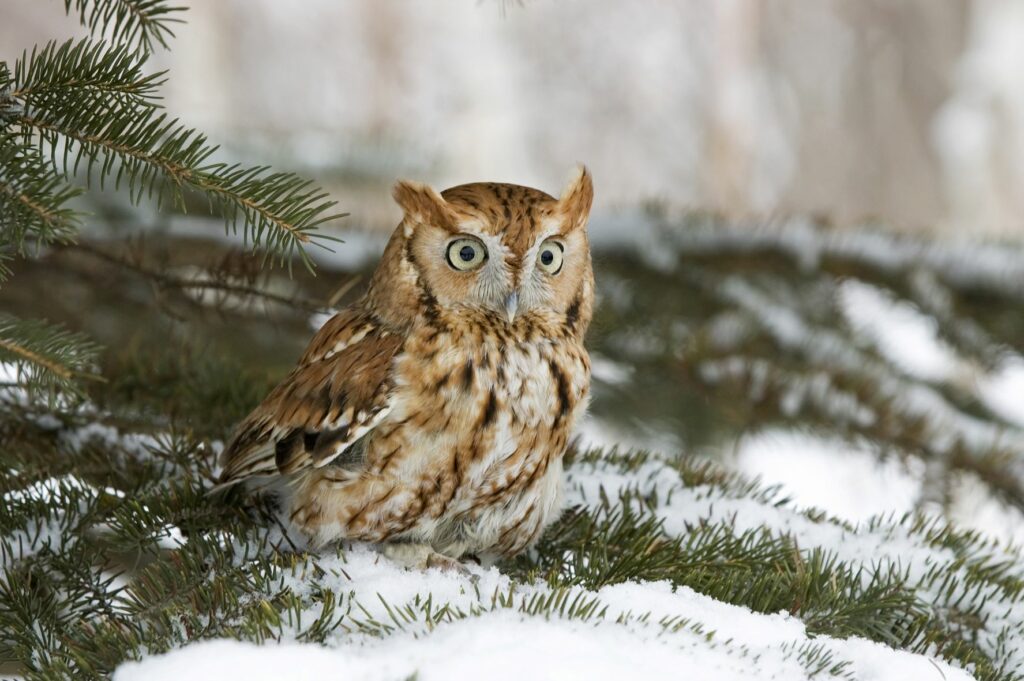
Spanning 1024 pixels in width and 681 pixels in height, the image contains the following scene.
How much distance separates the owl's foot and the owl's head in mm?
331

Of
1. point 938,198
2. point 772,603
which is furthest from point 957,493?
point 938,198

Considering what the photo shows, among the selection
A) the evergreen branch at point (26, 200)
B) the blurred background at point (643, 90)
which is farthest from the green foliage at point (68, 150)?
the blurred background at point (643, 90)

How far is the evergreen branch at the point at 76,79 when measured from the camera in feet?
3.42

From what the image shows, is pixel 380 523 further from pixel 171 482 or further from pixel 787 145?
pixel 787 145

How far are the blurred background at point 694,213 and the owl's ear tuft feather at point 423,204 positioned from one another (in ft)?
0.55

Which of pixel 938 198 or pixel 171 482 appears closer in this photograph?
pixel 171 482

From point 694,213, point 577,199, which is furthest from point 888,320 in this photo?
point 577,199

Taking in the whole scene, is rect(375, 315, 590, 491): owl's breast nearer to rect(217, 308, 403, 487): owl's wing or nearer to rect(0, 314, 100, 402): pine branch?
rect(217, 308, 403, 487): owl's wing

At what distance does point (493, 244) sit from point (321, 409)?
321 millimetres

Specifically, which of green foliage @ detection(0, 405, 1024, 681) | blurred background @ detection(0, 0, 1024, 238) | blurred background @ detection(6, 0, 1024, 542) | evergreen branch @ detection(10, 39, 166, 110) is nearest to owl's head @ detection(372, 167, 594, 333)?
blurred background @ detection(6, 0, 1024, 542)

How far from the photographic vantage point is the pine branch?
3.42ft

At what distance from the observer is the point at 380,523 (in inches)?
52.3

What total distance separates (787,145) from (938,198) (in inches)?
60.2

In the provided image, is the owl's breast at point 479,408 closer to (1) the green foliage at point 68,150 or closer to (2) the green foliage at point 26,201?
(1) the green foliage at point 68,150
